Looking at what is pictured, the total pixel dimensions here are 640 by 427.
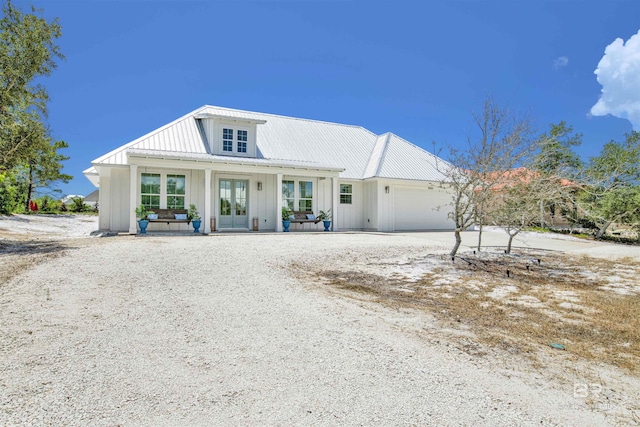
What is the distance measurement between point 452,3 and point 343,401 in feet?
53.8

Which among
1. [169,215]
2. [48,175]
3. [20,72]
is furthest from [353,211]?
[48,175]

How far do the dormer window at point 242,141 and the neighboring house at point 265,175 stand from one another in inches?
1.9

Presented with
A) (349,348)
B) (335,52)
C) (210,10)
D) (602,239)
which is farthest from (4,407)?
(602,239)

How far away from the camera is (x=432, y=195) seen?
20.8 metres

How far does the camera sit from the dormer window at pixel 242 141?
57.1 ft

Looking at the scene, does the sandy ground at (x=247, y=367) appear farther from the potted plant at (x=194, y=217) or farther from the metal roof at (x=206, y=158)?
the potted plant at (x=194, y=217)

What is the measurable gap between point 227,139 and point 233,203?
3036 millimetres

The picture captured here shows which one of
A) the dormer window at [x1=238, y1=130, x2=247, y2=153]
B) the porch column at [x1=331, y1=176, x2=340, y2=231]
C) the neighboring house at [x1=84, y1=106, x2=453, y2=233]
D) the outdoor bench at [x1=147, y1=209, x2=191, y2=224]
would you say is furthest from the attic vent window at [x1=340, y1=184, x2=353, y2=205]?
the outdoor bench at [x1=147, y1=209, x2=191, y2=224]

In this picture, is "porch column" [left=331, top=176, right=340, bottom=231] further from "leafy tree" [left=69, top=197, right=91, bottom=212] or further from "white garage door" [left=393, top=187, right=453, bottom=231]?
"leafy tree" [left=69, top=197, right=91, bottom=212]

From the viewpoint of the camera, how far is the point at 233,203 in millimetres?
16859

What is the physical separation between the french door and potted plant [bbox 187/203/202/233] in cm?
139

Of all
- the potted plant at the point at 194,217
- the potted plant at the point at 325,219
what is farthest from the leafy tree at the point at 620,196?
the potted plant at the point at 194,217

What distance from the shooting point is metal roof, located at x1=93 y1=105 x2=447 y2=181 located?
1614cm

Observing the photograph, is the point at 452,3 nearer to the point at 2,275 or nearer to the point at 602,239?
the point at 602,239
